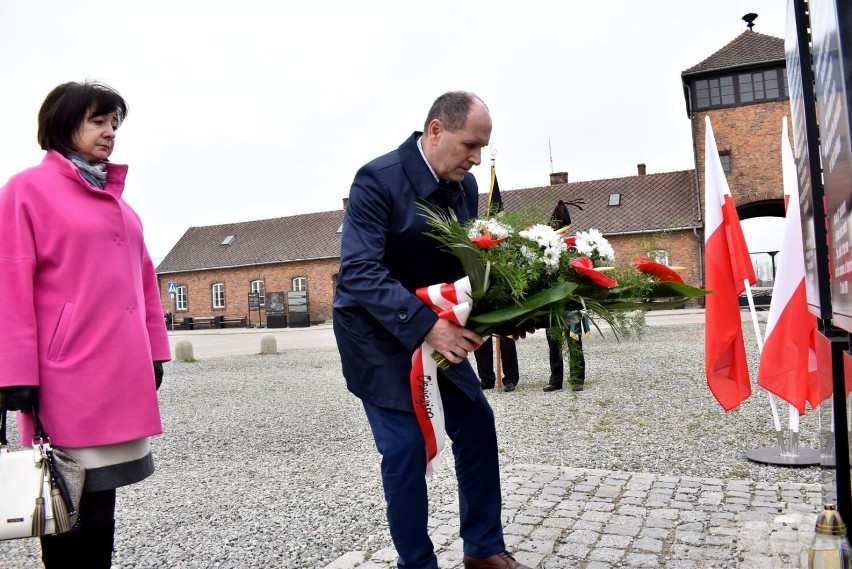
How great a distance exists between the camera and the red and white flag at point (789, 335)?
4.88 meters

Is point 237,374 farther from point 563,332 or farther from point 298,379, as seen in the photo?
point 563,332

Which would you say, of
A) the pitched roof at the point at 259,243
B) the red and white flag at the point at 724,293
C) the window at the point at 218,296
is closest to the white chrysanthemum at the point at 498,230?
the red and white flag at the point at 724,293

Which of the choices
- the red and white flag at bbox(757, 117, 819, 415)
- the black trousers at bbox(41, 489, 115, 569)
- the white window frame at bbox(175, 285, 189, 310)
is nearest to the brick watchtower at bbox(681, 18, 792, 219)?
the red and white flag at bbox(757, 117, 819, 415)

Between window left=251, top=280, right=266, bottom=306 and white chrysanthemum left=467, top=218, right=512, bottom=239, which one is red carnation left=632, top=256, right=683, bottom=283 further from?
window left=251, top=280, right=266, bottom=306

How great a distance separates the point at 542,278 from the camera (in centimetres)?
271

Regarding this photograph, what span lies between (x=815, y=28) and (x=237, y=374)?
43.8 ft

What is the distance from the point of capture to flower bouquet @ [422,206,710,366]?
8.58 ft

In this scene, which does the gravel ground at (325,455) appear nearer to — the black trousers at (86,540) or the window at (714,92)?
the black trousers at (86,540)

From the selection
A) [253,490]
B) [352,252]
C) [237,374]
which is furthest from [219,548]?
[237,374]

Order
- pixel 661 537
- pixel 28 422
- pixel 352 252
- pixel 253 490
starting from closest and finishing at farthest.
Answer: pixel 28 422 < pixel 352 252 < pixel 661 537 < pixel 253 490

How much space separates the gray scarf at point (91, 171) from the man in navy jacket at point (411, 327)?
0.94 m

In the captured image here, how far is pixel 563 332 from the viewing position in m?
2.70

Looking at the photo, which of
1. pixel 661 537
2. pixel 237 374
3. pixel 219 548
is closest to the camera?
pixel 661 537

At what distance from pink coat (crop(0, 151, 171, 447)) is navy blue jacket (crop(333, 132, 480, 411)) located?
798mm
